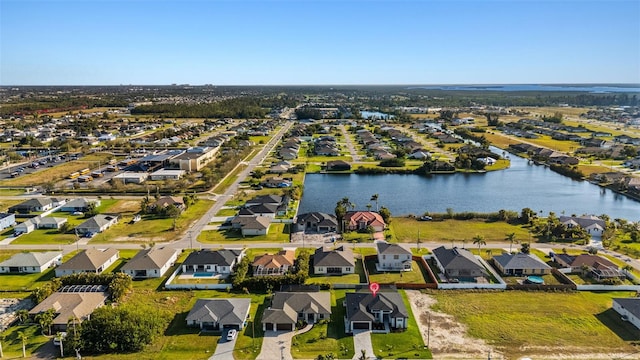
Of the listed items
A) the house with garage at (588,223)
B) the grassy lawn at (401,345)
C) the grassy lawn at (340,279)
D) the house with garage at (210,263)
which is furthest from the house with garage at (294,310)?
the house with garage at (588,223)

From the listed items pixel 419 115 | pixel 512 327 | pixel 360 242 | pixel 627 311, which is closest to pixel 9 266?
pixel 360 242

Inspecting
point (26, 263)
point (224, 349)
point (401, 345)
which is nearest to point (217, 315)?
point (224, 349)

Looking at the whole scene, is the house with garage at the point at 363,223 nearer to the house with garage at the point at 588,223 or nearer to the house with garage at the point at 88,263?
the house with garage at the point at 588,223

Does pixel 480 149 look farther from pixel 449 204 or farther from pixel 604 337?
pixel 604 337

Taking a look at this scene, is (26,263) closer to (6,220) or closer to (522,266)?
(6,220)

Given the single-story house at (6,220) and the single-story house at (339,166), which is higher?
the single-story house at (339,166)

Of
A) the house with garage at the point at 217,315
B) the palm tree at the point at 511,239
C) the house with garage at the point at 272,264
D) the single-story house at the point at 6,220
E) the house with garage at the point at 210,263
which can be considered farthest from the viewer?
the single-story house at the point at 6,220

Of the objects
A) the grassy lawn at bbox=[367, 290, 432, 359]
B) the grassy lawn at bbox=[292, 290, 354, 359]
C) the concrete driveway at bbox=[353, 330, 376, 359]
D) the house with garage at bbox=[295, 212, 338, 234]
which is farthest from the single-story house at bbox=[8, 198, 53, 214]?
the grassy lawn at bbox=[367, 290, 432, 359]
